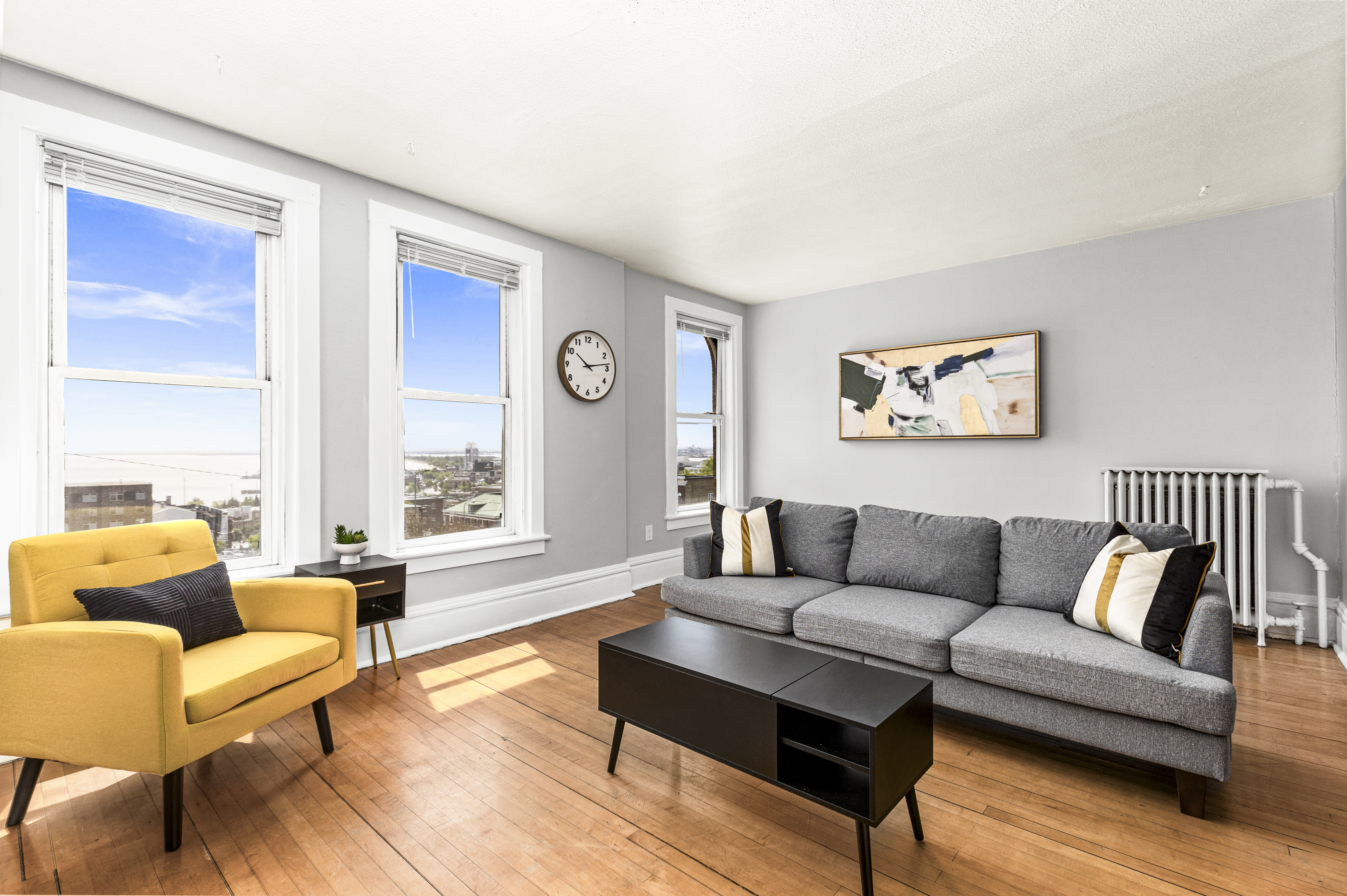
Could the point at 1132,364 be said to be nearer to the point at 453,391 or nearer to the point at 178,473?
the point at 453,391

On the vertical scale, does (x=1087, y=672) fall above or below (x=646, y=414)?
below

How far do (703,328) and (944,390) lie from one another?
219cm

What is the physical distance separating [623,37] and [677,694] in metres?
2.25

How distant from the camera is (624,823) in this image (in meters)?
1.90

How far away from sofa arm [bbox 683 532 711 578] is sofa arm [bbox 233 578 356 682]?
172 cm

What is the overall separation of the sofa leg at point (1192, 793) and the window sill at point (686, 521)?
3.58 metres

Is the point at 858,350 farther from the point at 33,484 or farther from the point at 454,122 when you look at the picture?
the point at 33,484

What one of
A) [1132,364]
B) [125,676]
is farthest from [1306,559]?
[125,676]

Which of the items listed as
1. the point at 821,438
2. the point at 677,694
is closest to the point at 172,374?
the point at 677,694

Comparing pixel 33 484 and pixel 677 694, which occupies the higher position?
pixel 33 484

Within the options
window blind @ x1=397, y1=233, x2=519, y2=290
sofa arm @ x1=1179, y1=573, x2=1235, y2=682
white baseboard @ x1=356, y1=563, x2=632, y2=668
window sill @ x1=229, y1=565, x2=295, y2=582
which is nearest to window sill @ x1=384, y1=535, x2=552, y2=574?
white baseboard @ x1=356, y1=563, x2=632, y2=668

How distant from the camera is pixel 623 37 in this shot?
219 centimetres

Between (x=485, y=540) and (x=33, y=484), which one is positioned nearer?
(x=33, y=484)

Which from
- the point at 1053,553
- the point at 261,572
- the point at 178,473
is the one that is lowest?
the point at 261,572
